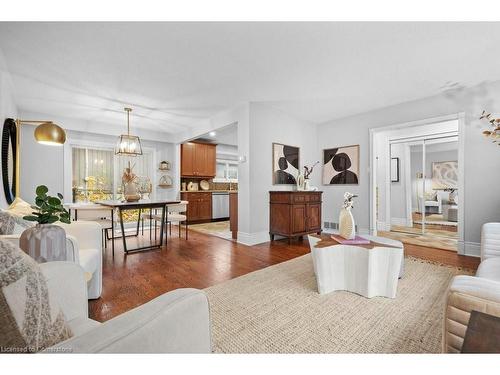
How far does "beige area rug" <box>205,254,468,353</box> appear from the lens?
139 centimetres

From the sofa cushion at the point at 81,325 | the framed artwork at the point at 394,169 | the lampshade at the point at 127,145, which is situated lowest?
the sofa cushion at the point at 81,325

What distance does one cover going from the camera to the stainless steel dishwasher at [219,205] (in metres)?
6.78

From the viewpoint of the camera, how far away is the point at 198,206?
253 inches

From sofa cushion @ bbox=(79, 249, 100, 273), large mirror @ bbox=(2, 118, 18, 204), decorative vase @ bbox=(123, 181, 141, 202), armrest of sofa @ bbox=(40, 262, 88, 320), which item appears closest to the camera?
armrest of sofa @ bbox=(40, 262, 88, 320)

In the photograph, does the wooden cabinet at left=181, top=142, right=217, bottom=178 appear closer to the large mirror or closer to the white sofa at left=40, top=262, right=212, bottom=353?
the large mirror

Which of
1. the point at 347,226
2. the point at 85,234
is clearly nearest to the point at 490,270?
the point at 347,226

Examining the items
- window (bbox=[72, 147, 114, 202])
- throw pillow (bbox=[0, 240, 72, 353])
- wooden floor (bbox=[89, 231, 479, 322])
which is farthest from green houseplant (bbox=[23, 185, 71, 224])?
window (bbox=[72, 147, 114, 202])

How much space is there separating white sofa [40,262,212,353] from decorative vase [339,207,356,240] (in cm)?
180

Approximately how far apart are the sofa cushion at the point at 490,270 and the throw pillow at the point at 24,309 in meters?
2.17

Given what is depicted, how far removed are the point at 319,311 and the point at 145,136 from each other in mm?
5466

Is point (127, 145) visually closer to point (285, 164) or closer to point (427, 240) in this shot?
point (285, 164)

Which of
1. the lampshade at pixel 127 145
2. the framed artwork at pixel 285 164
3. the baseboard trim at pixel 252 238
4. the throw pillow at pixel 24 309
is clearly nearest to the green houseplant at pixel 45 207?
the throw pillow at pixel 24 309

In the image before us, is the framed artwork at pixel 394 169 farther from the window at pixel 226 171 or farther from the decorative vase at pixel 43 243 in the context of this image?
the decorative vase at pixel 43 243

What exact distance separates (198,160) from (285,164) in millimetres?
2954
